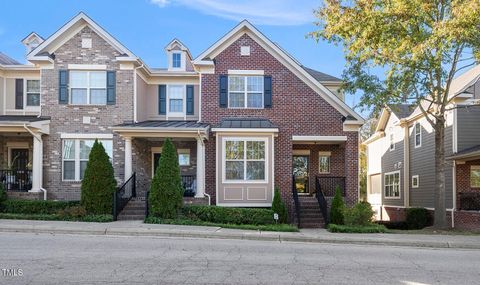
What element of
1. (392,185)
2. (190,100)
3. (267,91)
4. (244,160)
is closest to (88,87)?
(190,100)

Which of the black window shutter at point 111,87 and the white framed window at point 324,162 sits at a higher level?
the black window shutter at point 111,87

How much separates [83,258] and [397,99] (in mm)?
13852

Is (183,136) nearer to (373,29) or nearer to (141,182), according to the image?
(141,182)

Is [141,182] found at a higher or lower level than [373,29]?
lower

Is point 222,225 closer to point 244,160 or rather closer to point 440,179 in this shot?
point 244,160

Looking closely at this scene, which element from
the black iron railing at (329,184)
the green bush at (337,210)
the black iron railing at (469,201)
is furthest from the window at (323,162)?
the black iron railing at (469,201)

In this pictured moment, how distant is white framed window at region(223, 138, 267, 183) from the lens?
21969mm

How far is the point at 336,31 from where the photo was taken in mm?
18906

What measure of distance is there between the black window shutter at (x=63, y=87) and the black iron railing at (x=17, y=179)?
139 inches

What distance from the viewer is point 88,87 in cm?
2273

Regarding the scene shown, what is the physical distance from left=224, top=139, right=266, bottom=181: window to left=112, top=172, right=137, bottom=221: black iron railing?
397 cm

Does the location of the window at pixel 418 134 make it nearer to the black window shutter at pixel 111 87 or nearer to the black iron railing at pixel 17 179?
the black window shutter at pixel 111 87

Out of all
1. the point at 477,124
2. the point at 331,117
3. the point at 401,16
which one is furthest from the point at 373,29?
the point at 477,124

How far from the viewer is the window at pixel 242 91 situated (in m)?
23.1
